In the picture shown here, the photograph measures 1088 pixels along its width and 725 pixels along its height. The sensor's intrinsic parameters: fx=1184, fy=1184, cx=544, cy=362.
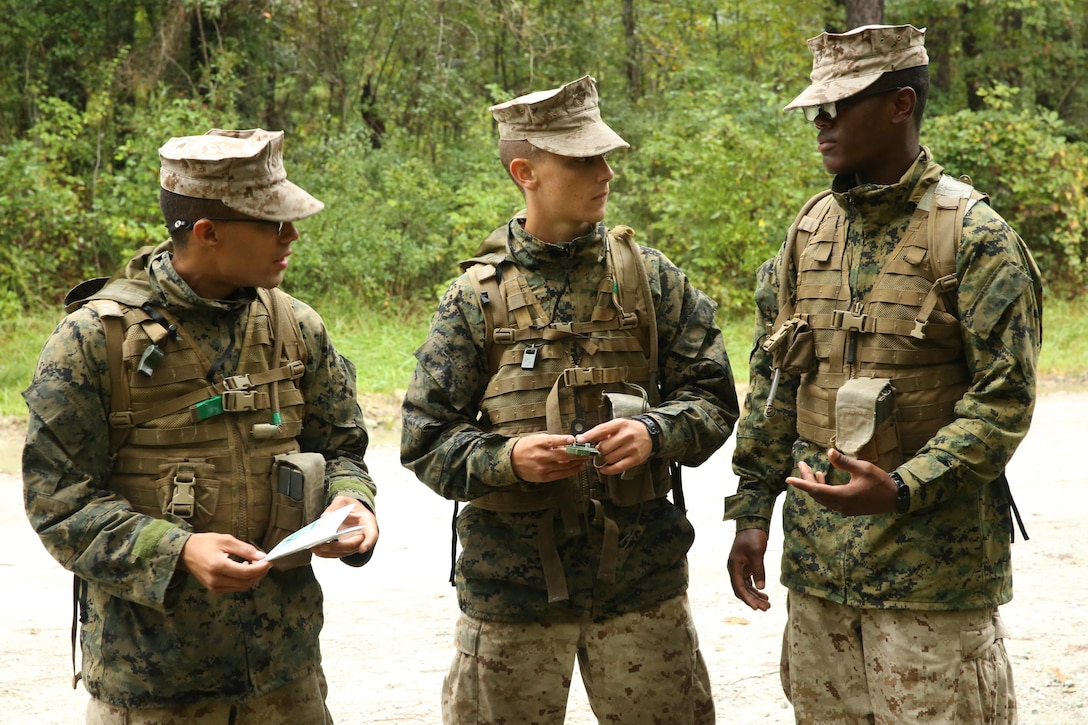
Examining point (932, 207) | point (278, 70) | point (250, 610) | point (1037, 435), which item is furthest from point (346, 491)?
point (278, 70)

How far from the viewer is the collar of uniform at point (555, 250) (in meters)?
3.45

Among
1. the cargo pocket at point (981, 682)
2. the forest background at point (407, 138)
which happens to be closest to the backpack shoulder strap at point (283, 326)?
the cargo pocket at point (981, 682)

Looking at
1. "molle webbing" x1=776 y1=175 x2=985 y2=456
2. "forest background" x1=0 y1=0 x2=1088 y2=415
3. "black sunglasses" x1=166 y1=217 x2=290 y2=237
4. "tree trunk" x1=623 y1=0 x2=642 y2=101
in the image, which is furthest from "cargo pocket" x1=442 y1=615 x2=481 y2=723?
"tree trunk" x1=623 y1=0 x2=642 y2=101

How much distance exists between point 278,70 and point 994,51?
11201mm

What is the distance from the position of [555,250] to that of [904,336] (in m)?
1.01

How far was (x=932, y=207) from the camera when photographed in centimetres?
325

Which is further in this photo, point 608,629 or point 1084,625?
point 1084,625

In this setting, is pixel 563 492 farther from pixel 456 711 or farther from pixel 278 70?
pixel 278 70

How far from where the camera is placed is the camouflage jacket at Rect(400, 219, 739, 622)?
3400 mm

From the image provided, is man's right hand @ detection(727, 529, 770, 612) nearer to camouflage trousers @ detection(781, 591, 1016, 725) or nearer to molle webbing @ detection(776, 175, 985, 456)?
camouflage trousers @ detection(781, 591, 1016, 725)

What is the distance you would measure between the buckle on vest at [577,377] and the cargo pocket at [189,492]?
1003 mm

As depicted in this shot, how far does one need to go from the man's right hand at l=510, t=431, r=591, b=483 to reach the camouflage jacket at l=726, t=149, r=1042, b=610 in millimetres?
664

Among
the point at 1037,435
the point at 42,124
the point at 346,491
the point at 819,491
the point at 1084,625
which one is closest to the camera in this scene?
the point at 819,491

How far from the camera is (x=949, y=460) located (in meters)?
3.08
